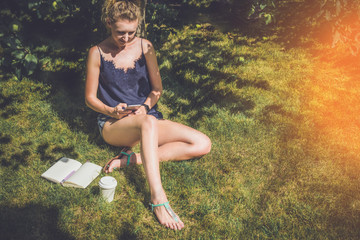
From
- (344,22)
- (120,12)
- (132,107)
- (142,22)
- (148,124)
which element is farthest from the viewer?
(142,22)

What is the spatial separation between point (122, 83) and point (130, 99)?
0.24 m

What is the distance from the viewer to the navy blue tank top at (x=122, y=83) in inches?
133

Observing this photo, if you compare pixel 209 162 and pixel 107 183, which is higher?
pixel 107 183

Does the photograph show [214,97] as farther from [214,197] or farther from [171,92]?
[214,197]

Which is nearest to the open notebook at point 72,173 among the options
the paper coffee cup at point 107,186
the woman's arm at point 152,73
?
the paper coffee cup at point 107,186

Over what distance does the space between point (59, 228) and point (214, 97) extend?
3249mm

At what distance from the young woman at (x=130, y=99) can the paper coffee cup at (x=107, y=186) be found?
0.40 m

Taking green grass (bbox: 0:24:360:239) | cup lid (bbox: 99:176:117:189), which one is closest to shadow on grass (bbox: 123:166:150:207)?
green grass (bbox: 0:24:360:239)

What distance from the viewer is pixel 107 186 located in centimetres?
275

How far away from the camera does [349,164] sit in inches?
145

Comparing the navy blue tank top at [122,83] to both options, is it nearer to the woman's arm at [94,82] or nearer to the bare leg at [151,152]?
the woman's arm at [94,82]

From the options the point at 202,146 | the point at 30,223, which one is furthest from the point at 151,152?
the point at 30,223

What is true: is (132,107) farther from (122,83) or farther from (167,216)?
(167,216)

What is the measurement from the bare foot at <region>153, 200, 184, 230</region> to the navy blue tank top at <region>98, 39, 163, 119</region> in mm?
1276
